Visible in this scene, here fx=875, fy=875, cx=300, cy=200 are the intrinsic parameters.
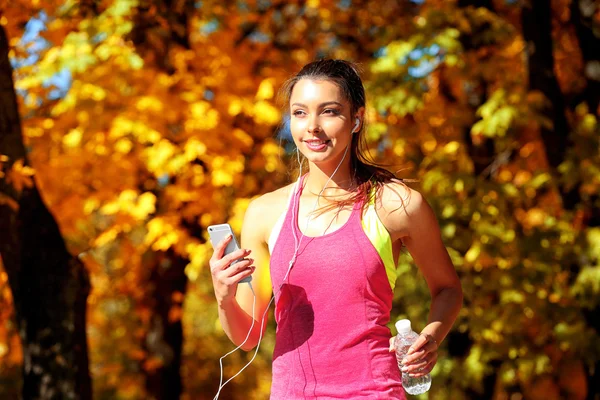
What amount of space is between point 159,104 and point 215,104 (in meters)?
0.63

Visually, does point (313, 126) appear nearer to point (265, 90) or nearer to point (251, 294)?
point (251, 294)

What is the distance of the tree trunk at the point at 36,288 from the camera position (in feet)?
17.3

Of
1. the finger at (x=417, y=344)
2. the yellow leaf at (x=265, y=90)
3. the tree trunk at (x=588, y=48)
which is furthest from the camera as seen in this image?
the tree trunk at (x=588, y=48)

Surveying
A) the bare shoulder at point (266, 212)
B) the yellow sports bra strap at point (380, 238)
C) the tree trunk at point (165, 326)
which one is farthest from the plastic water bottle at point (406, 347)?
the tree trunk at point (165, 326)

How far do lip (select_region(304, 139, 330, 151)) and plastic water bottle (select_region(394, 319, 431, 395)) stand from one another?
1.86ft

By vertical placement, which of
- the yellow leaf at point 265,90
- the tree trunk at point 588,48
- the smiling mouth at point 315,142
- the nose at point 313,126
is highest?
the nose at point 313,126

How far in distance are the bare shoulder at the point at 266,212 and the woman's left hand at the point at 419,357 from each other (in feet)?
1.74

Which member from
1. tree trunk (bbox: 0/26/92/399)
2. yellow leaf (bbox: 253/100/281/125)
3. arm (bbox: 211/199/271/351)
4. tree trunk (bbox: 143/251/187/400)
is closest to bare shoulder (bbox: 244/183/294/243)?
arm (bbox: 211/199/271/351)

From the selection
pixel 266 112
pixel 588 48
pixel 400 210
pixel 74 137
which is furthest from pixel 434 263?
pixel 588 48

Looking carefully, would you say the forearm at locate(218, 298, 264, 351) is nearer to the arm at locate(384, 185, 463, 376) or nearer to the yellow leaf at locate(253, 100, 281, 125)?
the arm at locate(384, 185, 463, 376)

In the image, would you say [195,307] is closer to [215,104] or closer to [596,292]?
[215,104]

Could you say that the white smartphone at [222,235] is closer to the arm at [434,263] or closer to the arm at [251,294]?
the arm at [251,294]

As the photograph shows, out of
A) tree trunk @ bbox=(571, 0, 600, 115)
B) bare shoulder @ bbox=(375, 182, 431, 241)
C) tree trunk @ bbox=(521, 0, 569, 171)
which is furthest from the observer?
tree trunk @ bbox=(571, 0, 600, 115)

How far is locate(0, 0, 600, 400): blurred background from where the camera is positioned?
7.41 m
